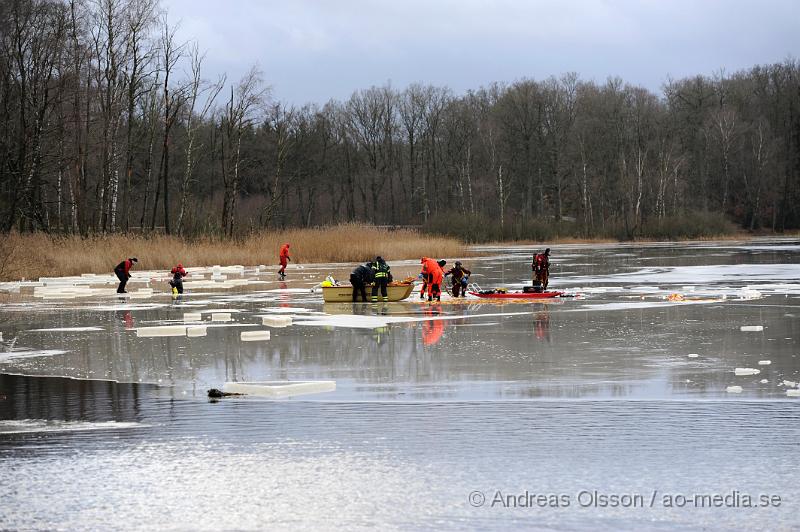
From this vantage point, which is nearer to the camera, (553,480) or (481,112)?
(553,480)

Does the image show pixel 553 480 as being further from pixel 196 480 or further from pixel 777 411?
pixel 777 411

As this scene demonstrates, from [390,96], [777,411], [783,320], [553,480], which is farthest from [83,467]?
[390,96]

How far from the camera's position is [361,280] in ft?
80.2

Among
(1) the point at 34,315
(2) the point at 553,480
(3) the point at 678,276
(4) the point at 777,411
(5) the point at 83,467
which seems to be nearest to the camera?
(2) the point at 553,480

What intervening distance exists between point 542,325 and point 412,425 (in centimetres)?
920

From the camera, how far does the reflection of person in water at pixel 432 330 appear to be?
639 inches

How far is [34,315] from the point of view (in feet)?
70.6

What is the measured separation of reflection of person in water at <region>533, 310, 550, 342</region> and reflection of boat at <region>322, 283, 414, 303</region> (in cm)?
439

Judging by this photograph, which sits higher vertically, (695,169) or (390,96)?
(390,96)

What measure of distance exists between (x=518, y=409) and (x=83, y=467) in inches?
172

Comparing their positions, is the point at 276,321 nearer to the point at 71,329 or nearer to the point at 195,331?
the point at 195,331

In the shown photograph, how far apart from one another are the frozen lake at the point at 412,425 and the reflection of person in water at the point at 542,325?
14 centimetres

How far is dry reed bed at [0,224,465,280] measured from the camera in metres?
35.6

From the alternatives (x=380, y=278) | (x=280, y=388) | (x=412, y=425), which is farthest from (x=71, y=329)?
(x=412, y=425)
